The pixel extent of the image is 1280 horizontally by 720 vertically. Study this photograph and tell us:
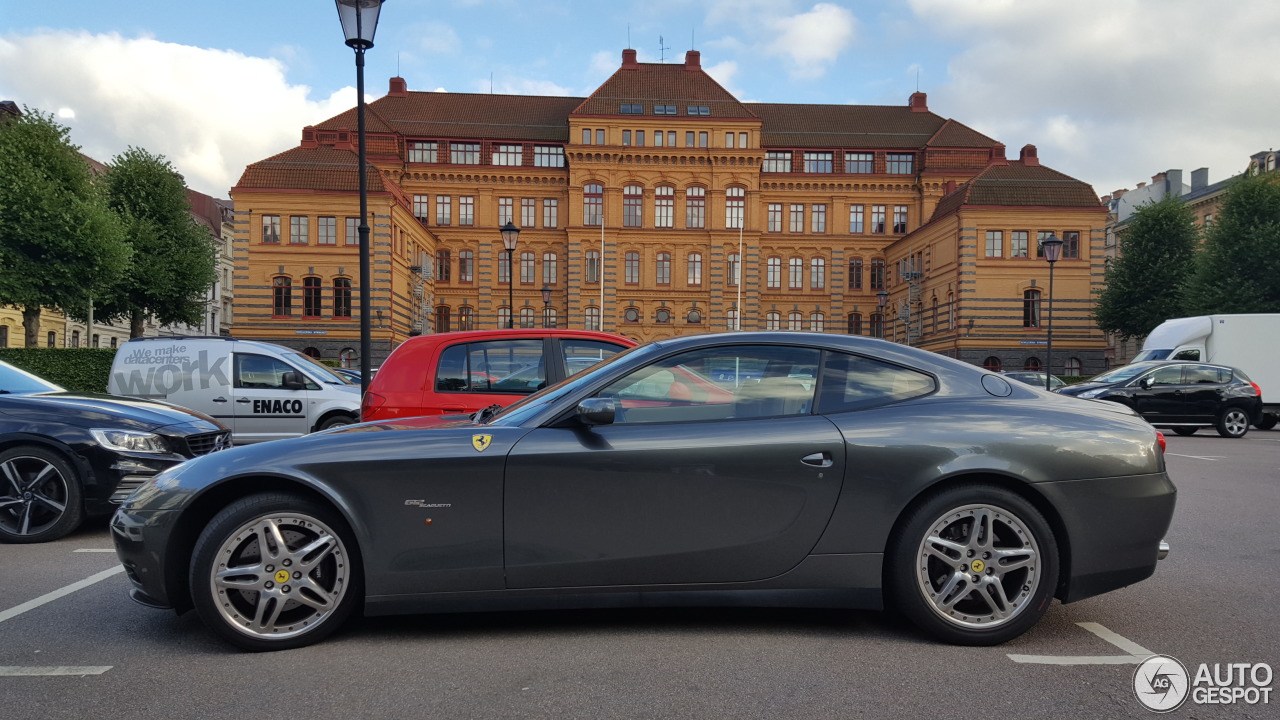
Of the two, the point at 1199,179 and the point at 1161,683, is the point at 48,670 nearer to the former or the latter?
the point at 1161,683

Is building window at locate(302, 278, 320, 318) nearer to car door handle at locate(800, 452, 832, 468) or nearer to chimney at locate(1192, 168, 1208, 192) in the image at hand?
car door handle at locate(800, 452, 832, 468)

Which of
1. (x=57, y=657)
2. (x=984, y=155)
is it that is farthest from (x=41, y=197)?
(x=984, y=155)

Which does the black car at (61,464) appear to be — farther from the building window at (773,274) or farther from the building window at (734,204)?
the building window at (773,274)

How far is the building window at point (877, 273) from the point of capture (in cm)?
6600

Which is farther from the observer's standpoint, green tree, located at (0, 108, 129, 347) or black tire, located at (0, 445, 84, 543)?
green tree, located at (0, 108, 129, 347)

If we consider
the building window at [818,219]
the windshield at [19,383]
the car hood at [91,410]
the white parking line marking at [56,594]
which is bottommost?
the white parking line marking at [56,594]

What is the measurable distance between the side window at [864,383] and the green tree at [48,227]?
1443 inches

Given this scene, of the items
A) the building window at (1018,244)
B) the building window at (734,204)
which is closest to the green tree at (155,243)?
the building window at (734,204)

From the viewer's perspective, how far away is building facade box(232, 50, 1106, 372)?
6100 centimetres

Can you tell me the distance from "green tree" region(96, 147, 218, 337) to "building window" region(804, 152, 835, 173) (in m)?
42.6

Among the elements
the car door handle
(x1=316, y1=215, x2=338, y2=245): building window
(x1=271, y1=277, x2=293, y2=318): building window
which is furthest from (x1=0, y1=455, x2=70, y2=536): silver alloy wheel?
(x1=271, y1=277, x2=293, y2=318): building window

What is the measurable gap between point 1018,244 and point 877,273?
49.5 ft

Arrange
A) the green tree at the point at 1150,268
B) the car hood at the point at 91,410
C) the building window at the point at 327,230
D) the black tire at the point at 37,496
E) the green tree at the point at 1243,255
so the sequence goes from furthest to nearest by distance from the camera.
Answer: the building window at the point at 327,230 → the green tree at the point at 1150,268 → the green tree at the point at 1243,255 → the car hood at the point at 91,410 → the black tire at the point at 37,496

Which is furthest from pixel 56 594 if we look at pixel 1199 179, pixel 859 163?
pixel 1199 179
